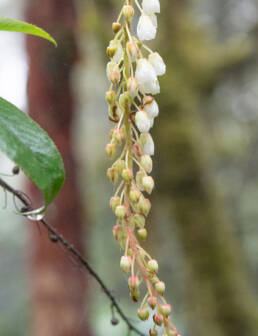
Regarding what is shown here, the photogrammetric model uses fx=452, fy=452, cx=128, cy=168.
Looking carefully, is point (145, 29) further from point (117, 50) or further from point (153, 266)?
point (153, 266)

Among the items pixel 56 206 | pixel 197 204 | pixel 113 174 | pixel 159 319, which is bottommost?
pixel 197 204

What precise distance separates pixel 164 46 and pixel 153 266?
244 centimetres

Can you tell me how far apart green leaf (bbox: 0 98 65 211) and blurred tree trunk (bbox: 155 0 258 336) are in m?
2.13

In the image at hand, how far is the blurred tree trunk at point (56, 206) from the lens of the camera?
2433mm

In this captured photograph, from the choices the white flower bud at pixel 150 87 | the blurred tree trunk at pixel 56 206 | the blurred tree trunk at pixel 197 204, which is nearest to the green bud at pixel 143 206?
the white flower bud at pixel 150 87

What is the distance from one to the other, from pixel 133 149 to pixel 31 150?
0.10m

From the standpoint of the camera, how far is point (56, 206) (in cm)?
266

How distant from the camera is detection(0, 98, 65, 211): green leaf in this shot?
0.37 meters

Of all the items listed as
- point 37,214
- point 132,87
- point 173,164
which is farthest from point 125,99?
point 173,164

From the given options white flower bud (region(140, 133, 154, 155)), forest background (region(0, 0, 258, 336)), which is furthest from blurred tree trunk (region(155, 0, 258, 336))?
white flower bud (region(140, 133, 154, 155))

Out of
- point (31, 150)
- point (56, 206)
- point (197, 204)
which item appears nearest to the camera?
point (31, 150)

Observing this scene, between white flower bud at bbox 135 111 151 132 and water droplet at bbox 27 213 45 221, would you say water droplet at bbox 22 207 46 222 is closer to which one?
water droplet at bbox 27 213 45 221

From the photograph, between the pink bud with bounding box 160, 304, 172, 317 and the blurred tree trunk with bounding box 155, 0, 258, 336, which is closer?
the pink bud with bounding box 160, 304, 172, 317

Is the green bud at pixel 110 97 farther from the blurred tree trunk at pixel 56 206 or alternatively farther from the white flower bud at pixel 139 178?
the blurred tree trunk at pixel 56 206
